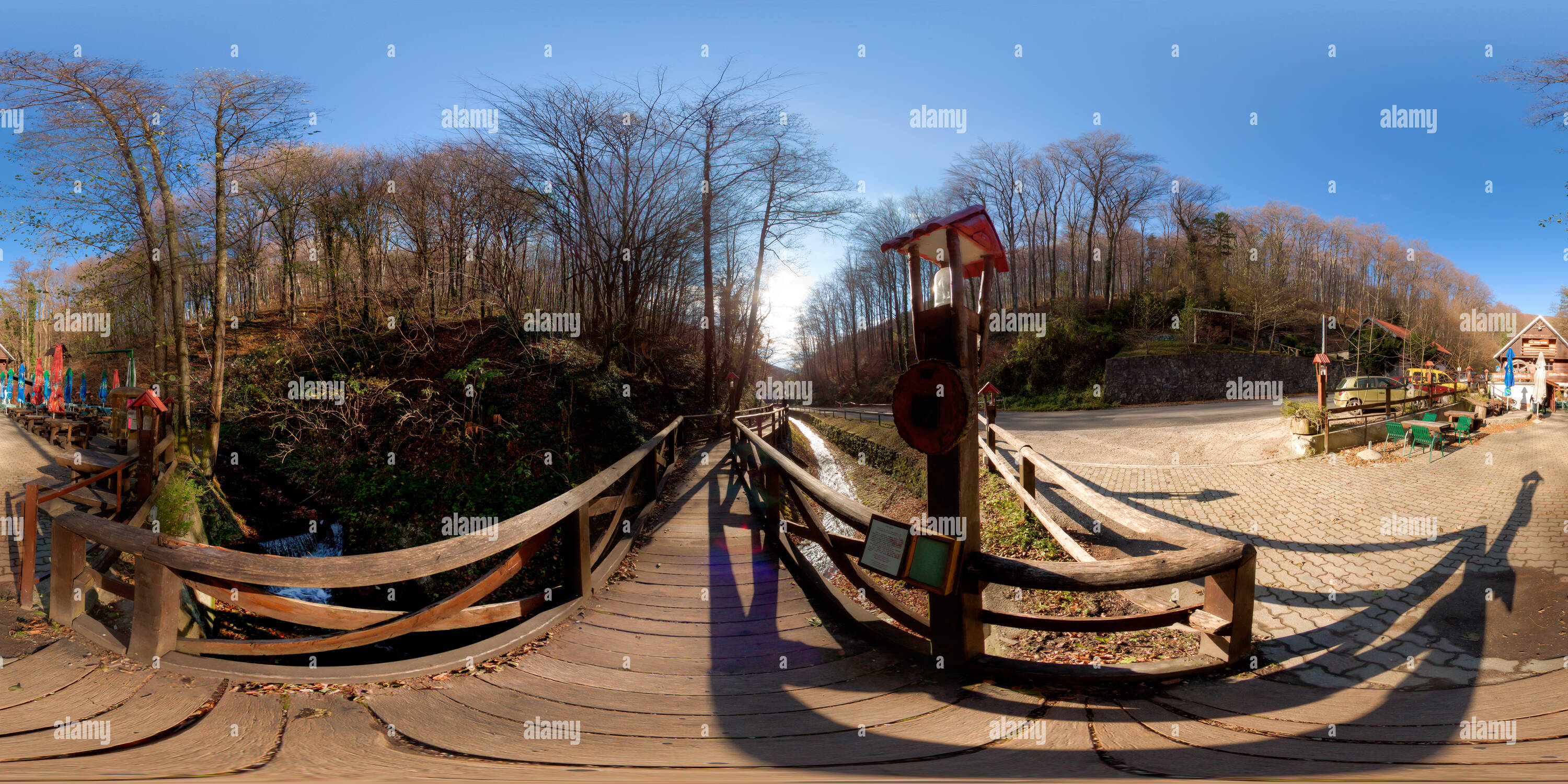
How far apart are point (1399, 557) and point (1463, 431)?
9.65 meters

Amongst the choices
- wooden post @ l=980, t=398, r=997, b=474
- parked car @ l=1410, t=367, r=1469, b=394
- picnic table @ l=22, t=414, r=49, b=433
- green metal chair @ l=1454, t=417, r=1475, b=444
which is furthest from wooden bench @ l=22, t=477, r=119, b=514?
parked car @ l=1410, t=367, r=1469, b=394

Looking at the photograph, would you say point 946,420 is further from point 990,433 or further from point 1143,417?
point 1143,417

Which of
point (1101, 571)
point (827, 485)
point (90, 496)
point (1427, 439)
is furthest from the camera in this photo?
point (1427, 439)

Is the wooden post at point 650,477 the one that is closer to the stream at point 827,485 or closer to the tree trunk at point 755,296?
the stream at point 827,485

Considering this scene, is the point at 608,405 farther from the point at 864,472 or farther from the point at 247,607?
the point at 247,607

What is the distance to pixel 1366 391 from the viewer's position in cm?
1850

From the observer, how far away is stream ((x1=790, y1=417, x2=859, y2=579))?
775 centimetres

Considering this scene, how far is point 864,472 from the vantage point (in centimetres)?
1466

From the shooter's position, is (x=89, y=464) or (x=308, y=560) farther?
(x=89, y=464)

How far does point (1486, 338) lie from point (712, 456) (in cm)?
5918

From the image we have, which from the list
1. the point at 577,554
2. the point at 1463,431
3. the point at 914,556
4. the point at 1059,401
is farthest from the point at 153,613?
the point at 1059,401

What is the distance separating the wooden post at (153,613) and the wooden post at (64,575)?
131 centimetres

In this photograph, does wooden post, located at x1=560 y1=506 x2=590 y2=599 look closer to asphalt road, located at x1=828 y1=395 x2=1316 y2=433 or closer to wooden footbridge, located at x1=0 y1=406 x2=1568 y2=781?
wooden footbridge, located at x1=0 y1=406 x2=1568 y2=781

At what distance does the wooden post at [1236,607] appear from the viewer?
2604 millimetres
